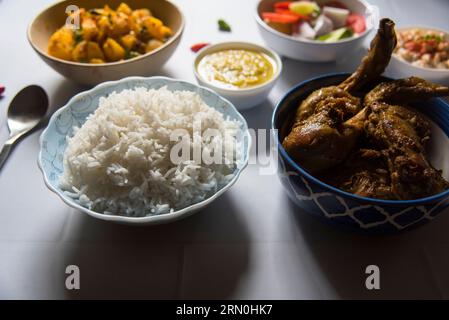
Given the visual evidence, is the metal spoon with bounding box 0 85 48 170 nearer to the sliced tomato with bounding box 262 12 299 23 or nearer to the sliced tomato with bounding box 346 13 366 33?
the sliced tomato with bounding box 262 12 299 23

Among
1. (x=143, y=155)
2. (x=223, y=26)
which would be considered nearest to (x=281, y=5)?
(x=223, y=26)

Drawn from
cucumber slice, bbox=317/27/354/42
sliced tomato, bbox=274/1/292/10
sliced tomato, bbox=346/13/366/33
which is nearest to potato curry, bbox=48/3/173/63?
sliced tomato, bbox=274/1/292/10

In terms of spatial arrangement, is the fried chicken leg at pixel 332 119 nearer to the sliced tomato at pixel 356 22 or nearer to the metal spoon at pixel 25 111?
the sliced tomato at pixel 356 22

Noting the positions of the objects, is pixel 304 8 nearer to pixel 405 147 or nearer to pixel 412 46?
pixel 412 46

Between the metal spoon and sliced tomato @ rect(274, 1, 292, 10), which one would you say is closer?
the metal spoon

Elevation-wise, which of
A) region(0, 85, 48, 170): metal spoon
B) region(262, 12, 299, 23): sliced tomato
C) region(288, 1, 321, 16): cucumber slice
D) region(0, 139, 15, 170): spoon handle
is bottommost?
region(0, 139, 15, 170): spoon handle

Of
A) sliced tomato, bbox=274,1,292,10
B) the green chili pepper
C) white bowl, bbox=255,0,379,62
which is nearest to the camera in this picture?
white bowl, bbox=255,0,379,62

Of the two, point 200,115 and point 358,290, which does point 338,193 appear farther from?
point 200,115
